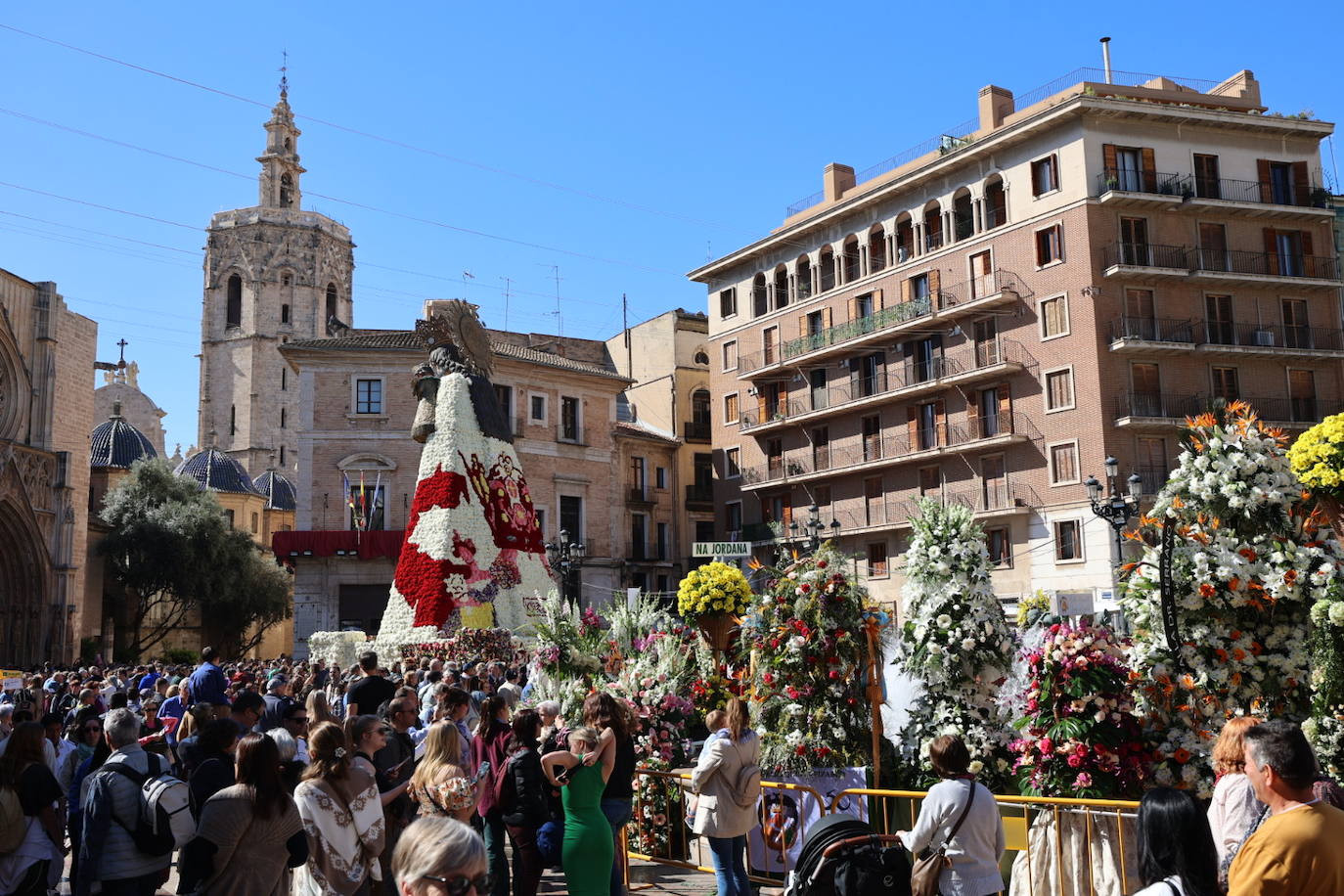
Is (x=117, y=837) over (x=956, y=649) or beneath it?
beneath

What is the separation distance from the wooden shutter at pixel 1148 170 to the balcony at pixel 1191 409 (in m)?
6.67

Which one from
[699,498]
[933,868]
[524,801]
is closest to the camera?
[933,868]

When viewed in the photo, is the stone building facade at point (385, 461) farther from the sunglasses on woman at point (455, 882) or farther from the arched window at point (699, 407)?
the sunglasses on woman at point (455, 882)

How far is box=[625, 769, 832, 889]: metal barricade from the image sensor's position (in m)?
9.25

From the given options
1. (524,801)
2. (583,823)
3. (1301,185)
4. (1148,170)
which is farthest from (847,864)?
(1301,185)

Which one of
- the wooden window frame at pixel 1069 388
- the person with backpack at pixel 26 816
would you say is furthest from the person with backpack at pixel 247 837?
the wooden window frame at pixel 1069 388

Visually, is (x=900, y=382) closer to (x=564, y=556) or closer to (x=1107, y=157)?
(x=1107, y=157)

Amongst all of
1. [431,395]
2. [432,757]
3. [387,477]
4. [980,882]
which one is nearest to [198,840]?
[432,757]

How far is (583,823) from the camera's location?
704 centimetres

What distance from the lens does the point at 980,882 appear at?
20.3 feet

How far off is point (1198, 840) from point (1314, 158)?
42.4 metres

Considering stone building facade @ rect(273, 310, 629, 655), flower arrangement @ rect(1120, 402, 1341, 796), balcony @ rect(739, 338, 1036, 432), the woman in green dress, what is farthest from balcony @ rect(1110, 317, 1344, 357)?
the woman in green dress

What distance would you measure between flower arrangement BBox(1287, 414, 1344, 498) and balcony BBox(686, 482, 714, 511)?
142ft

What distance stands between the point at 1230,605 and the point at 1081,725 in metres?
1.50
